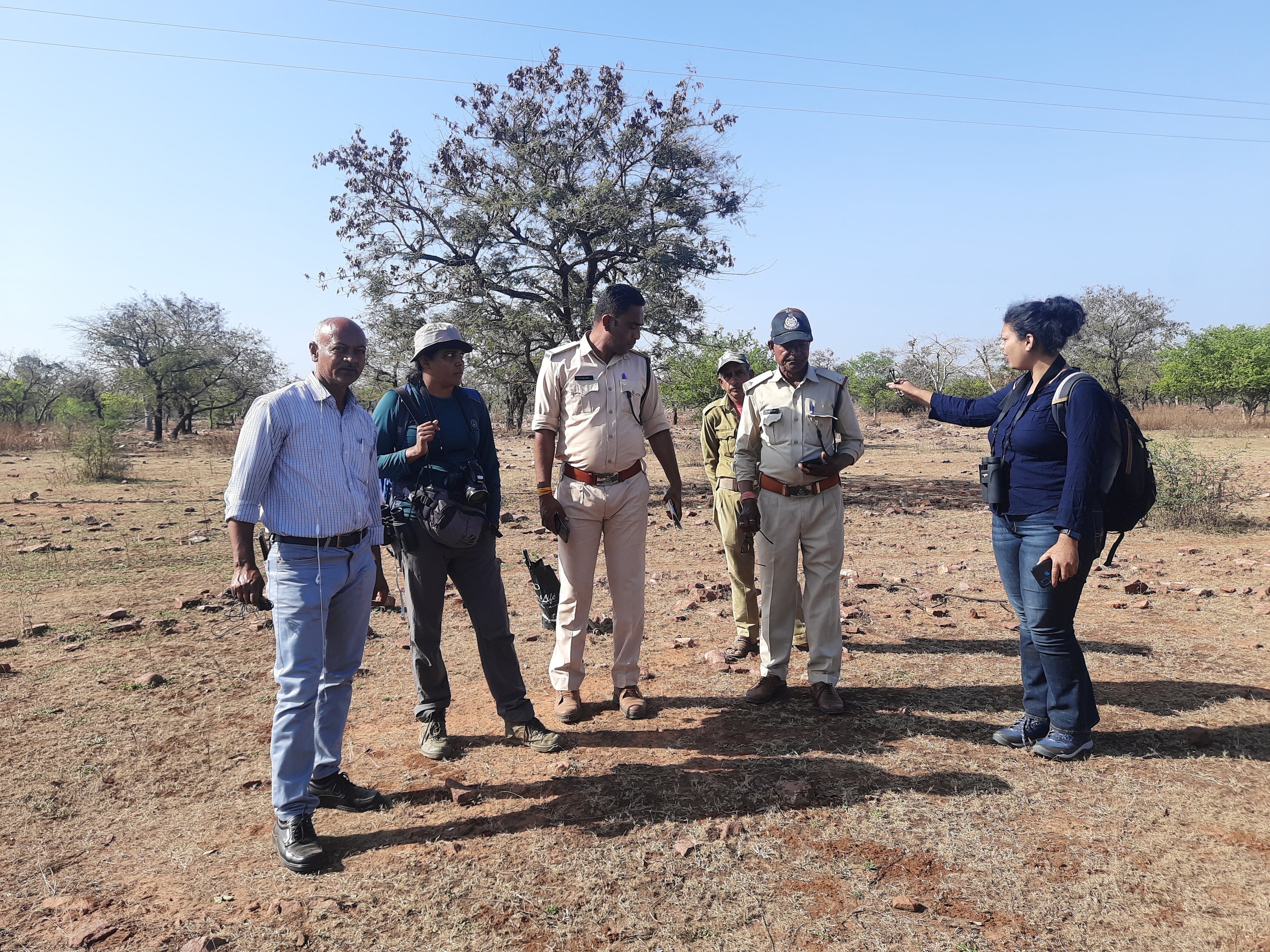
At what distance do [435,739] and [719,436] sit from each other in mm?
3065

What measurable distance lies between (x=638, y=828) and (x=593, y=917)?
1.81 ft

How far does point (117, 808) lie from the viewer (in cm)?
349

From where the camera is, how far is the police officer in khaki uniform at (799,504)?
168 inches

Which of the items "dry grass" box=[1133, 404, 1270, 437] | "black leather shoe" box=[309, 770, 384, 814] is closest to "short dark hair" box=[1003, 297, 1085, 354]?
"black leather shoe" box=[309, 770, 384, 814]

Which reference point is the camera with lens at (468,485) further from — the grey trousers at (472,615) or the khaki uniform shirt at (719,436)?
the khaki uniform shirt at (719,436)

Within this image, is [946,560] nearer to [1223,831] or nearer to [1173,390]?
[1223,831]

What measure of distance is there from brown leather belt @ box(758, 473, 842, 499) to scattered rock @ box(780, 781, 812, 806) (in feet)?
5.04

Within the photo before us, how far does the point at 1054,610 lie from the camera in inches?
135

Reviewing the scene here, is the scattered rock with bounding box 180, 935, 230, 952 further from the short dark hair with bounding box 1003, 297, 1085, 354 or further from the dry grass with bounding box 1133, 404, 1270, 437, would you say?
the dry grass with bounding box 1133, 404, 1270, 437

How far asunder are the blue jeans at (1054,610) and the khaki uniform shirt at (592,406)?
1838mm

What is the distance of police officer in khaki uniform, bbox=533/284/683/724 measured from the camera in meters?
4.06

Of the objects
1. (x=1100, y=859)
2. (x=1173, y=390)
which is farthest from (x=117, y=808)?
(x=1173, y=390)

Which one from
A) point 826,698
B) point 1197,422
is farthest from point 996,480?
point 1197,422

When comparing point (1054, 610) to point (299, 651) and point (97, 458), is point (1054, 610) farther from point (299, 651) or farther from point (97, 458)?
point (97, 458)
